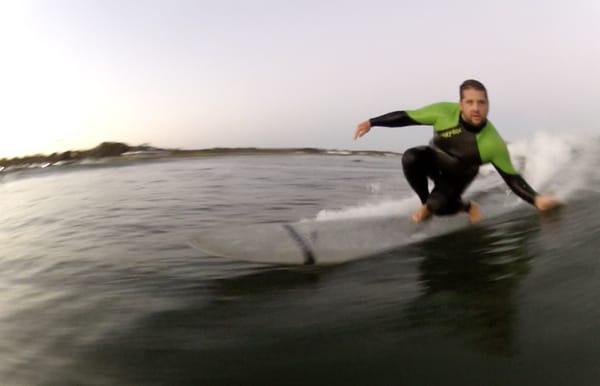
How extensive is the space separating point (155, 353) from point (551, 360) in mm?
2234

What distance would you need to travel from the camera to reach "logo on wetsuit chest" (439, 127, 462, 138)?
550 centimetres

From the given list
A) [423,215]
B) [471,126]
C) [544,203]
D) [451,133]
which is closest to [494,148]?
[471,126]

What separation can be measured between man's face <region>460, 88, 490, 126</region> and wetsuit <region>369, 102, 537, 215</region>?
12cm

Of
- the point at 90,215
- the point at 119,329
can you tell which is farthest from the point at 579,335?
the point at 90,215

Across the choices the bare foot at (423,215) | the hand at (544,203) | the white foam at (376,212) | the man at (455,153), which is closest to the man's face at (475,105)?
the man at (455,153)

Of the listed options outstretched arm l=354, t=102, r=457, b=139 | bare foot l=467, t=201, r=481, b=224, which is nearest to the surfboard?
bare foot l=467, t=201, r=481, b=224

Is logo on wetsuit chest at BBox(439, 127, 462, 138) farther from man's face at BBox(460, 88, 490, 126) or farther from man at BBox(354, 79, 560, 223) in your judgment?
man's face at BBox(460, 88, 490, 126)

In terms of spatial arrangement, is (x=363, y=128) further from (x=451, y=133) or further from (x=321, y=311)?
(x=321, y=311)

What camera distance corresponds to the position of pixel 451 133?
18.2 feet

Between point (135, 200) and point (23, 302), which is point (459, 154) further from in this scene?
point (135, 200)

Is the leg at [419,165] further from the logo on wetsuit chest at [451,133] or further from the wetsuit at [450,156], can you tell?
the logo on wetsuit chest at [451,133]

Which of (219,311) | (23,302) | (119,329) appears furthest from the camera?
(23,302)

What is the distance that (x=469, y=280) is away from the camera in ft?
12.5

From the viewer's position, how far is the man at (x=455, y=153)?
5.32m
